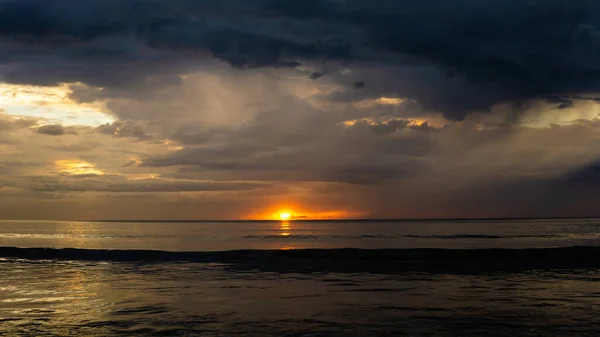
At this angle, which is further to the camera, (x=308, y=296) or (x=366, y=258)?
(x=366, y=258)

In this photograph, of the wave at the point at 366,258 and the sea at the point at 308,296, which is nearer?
the sea at the point at 308,296

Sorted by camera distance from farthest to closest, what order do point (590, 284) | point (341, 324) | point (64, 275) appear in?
point (64, 275), point (590, 284), point (341, 324)

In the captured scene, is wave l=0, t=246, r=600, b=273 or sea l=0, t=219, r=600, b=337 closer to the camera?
sea l=0, t=219, r=600, b=337

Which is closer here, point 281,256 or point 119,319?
point 119,319

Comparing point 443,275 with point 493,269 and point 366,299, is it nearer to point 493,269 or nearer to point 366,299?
point 493,269

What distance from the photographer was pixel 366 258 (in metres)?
44.3

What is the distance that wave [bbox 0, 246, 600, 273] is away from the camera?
37281 millimetres

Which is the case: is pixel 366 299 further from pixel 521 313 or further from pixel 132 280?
pixel 132 280

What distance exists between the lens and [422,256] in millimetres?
44344

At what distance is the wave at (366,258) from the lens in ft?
122

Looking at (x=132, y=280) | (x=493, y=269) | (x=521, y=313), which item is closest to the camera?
(x=521, y=313)

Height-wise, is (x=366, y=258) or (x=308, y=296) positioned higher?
(x=366, y=258)

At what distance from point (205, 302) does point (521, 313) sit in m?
12.4

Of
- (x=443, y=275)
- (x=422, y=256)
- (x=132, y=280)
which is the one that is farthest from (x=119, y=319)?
(x=422, y=256)
